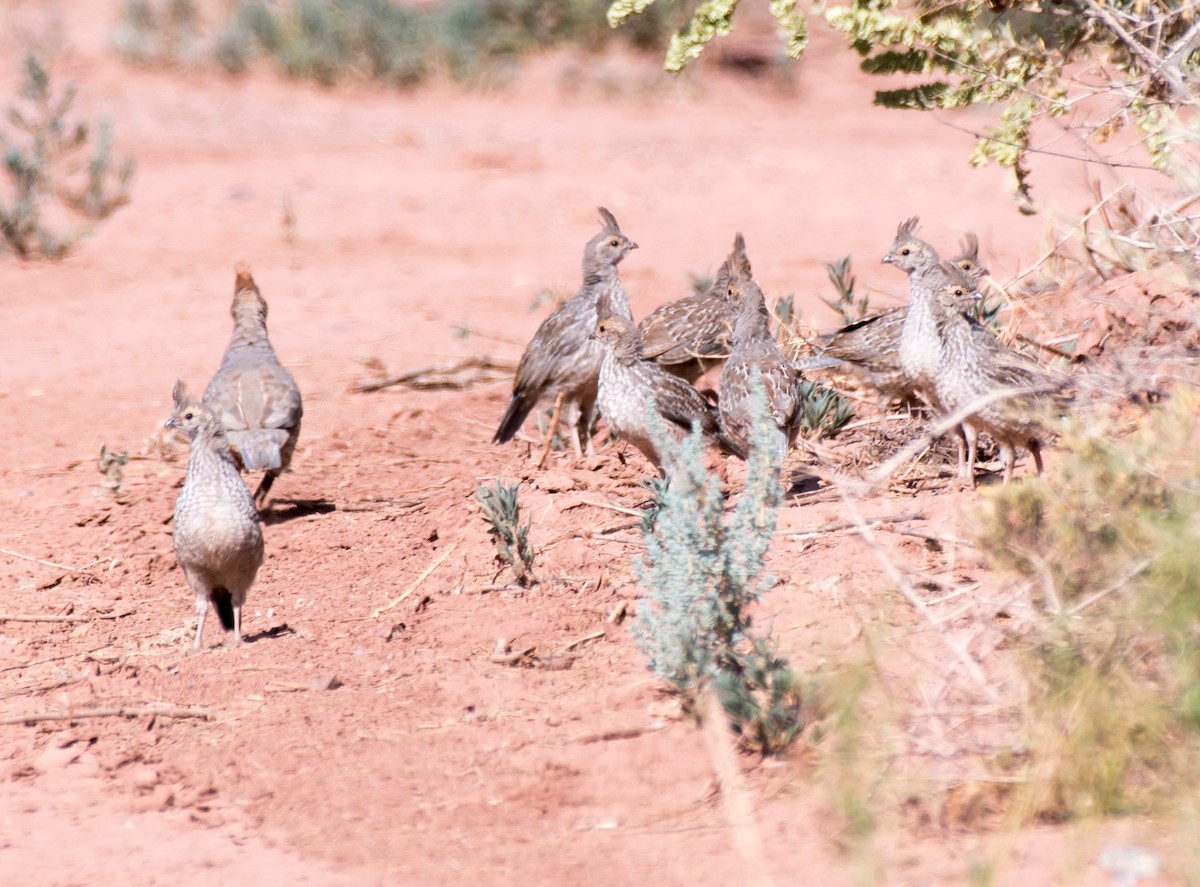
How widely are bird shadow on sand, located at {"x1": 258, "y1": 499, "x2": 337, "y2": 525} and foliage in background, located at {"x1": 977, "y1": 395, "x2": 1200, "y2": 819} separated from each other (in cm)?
467

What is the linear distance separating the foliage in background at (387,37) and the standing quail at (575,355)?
463 inches

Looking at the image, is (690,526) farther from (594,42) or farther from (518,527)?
(594,42)

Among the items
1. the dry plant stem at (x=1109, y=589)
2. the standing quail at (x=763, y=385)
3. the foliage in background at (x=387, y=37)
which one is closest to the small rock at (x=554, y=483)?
the standing quail at (x=763, y=385)

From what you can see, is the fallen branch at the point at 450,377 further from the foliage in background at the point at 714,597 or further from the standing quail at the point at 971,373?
the foliage in background at the point at 714,597

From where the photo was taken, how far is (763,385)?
7.11 m

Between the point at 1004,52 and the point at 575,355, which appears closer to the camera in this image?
the point at 1004,52

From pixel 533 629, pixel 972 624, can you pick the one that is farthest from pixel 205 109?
pixel 972 624

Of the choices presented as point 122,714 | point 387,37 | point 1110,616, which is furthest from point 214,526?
point 387,37

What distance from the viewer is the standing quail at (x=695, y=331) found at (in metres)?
9.24

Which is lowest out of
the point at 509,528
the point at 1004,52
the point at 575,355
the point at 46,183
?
the point at 509,528

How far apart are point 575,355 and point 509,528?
8.57ft

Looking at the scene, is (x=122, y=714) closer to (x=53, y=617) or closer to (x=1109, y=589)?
(x=53, y=617)

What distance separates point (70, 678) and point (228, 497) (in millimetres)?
1043

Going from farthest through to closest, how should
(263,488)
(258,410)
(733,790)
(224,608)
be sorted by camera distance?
(263,488), (258,410), (224,608), (733,790)
